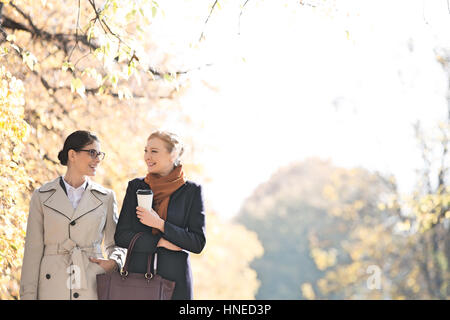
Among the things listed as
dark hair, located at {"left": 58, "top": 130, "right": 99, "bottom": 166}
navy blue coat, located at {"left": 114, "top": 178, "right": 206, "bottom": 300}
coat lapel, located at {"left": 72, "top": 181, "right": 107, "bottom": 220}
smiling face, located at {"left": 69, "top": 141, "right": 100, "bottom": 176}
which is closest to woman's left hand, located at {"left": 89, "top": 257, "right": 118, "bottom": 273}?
navy blue coat, located at {"left": 114, "top": 178, "right": 206, "bottom": 300}

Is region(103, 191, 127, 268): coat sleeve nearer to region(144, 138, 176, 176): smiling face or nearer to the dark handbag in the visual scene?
the dark handbag

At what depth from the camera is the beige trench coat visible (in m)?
4.47

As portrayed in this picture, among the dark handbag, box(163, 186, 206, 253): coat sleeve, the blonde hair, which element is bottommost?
the dark handbag

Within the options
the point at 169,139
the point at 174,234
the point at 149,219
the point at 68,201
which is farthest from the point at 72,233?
the point at 169,139

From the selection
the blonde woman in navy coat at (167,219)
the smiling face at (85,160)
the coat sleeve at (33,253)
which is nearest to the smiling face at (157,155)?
the blonde woman in navy coat at (167,219)

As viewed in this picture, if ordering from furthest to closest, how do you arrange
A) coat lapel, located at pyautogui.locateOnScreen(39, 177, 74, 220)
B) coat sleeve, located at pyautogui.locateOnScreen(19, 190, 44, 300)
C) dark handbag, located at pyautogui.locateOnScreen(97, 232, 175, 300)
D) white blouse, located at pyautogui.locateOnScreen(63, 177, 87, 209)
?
white blouse, located at pyautogui.locateOnScreen(63, 177, 87, 209) < coat lapel, located at pyautogui.locateOnScreen(39, 177, 74, 220) < coat sleeve, located at pyautogui.locateOnScreen(19, 190, 44, 300) < dark handbag, located at pyautogui.locateOnScreen(97, 232, 175, 300)

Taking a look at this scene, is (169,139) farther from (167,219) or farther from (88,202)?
(88,202)

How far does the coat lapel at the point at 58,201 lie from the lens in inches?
183

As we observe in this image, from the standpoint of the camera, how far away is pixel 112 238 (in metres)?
4.67

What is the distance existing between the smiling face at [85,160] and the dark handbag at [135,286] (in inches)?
26.0

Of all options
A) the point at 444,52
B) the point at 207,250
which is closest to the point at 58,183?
the point at 207,250

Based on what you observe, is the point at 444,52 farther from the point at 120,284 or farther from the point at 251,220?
the point at 251,220

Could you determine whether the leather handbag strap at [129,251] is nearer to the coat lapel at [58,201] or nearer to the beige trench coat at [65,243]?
the beige trench coat at [65,243]

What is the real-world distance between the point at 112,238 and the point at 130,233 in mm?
302
